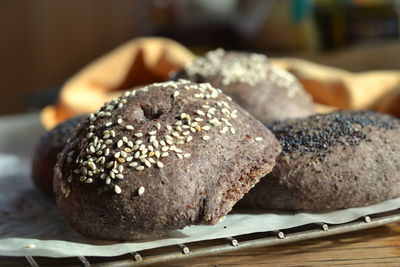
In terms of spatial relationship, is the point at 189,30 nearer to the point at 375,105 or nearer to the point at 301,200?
the point at 375,105

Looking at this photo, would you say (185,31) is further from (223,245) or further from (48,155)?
(223,245)

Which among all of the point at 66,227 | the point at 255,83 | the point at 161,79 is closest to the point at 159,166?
the point at 66,227

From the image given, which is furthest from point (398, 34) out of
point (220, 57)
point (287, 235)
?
point (287, 235)

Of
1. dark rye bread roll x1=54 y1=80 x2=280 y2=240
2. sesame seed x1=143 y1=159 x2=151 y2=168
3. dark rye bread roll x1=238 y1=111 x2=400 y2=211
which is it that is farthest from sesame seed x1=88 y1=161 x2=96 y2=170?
dark rye bread roll x1=238 y1=111 x2=400 y2=211

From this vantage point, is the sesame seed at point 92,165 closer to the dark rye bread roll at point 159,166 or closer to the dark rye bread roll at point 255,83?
the dark rye bread roll at point 159,166

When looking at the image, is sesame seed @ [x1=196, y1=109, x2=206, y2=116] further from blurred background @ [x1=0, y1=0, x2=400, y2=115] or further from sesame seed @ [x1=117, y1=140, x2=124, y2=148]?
blurred background @ [x1=0, y1=0, x2=400, y2=115]

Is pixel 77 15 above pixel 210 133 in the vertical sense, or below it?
above
